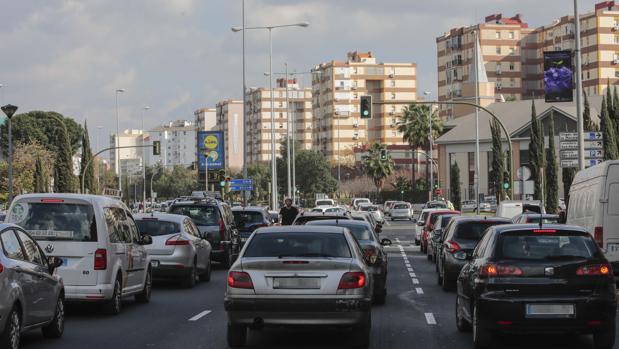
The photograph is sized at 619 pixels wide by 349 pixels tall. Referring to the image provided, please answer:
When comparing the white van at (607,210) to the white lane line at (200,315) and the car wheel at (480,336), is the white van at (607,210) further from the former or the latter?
the car wheel at (480,336)

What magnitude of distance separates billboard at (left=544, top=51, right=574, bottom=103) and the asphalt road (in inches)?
533

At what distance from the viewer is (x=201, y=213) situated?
95.0 feet

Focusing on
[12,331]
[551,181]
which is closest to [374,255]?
[12,331]

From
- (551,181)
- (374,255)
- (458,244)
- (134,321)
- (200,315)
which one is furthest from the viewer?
(551,181)

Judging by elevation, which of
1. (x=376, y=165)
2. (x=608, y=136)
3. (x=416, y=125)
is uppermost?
(x=416, y=125)

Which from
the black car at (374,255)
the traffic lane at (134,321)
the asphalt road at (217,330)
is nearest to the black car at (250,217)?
the traffic lane at (134,321)

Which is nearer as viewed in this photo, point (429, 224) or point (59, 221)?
point (59, 221)

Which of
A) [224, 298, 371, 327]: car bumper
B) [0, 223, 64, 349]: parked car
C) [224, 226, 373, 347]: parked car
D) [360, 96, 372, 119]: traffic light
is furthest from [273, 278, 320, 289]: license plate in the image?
[360, 96, 372, 119]: traffic light

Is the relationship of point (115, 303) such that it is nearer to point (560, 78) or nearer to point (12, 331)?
point (12, 331)

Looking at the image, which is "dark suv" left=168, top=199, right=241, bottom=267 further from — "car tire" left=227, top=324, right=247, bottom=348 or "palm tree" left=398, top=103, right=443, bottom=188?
"palm tree" left=398, top=103, right=443, bottom=188

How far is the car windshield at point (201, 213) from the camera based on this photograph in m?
28.7

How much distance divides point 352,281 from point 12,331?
3.70 meters

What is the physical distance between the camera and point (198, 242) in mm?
23859

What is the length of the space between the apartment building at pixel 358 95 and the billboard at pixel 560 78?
142 metres
